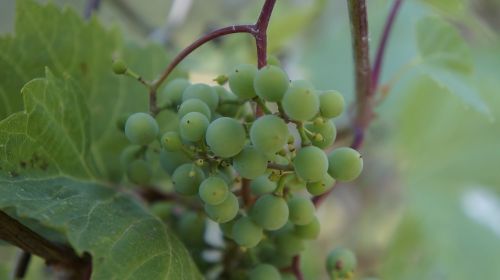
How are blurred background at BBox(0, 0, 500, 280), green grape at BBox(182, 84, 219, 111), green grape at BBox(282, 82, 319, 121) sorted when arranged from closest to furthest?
green grape at BBox(282, 82, 319, 121), green grape at BBox(182, 84, 219, 111), blurred background at BBox(0, 0, 500, 280)

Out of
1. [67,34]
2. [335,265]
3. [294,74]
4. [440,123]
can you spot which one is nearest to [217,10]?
[294,74]

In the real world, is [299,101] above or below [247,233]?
above

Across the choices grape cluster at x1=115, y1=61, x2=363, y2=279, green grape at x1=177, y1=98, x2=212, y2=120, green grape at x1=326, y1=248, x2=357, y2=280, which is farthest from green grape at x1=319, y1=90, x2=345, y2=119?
green grape at x1=326, y1=248, x2=357, y2=280

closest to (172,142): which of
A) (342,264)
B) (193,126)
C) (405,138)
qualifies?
(193,126)

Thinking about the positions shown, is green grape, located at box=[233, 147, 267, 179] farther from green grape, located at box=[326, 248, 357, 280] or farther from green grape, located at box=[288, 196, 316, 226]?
green grape, located at box=[326, 248, 357, 280]

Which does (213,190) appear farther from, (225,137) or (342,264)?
(342,264)

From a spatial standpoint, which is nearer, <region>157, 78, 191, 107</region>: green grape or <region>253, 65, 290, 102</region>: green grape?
<region>253, 65, 290, 102</region>: green grape

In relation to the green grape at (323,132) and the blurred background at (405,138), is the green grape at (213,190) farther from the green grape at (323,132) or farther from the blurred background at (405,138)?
the blurred background at (405,138)

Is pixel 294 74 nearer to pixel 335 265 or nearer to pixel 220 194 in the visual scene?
pixel 335 265

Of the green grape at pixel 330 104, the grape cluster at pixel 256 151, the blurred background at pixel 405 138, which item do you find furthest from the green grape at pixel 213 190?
the blurred background at pixel 405 138

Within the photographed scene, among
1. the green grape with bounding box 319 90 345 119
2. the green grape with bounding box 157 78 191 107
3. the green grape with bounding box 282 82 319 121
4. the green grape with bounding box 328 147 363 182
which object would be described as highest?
the green grape with bounding box 282 82 319 121
